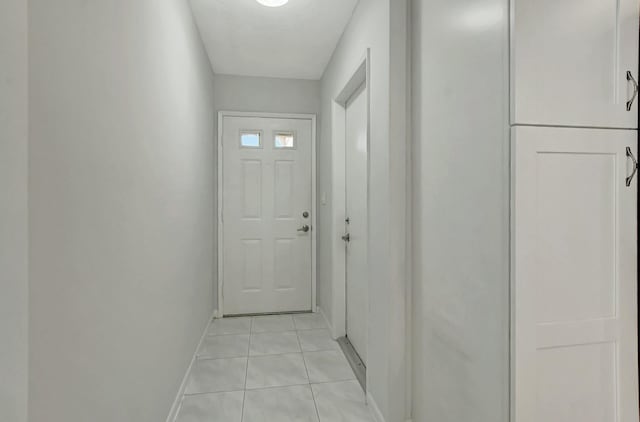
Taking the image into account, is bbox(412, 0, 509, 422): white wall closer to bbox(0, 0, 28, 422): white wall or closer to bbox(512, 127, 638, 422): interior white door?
bbox(512, 127, 638, 422): interior white door

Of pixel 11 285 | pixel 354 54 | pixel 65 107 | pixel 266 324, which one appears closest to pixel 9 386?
pixel 11 285

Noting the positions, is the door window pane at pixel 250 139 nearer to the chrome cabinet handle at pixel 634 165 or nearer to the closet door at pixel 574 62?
the closet door at pixel 574 62

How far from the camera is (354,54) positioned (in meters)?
2.32

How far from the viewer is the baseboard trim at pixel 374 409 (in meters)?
1.81

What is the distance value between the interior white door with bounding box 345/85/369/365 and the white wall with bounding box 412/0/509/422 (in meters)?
0.76

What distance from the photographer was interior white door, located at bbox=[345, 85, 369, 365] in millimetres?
2414

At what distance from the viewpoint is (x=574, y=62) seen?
1.02 meters

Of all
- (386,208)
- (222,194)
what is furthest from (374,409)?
(222,194)

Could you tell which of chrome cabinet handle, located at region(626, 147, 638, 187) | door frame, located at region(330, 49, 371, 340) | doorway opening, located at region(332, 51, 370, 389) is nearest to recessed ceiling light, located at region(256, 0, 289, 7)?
doorway opening, located at region(332, 51, 370, 389)

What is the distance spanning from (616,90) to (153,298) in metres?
1.93

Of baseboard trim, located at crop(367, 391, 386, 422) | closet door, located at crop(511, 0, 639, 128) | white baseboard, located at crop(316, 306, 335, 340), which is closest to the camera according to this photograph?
closet door, located at crop(511, 0, 639, 128)

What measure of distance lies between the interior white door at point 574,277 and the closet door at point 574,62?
0.06 metres

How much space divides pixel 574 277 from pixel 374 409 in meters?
1.34

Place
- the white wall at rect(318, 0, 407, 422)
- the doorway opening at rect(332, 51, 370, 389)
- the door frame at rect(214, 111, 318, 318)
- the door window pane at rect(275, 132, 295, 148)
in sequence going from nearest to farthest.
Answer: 1. the white wall at rect(318, 0, 407, 422)
2. the doorway opening at rect(332, 51, 370, 389)
3. the door frame at rect(214, 111, 318, 318)
4. the door window pane at rect(275, 132, 295, 148)
